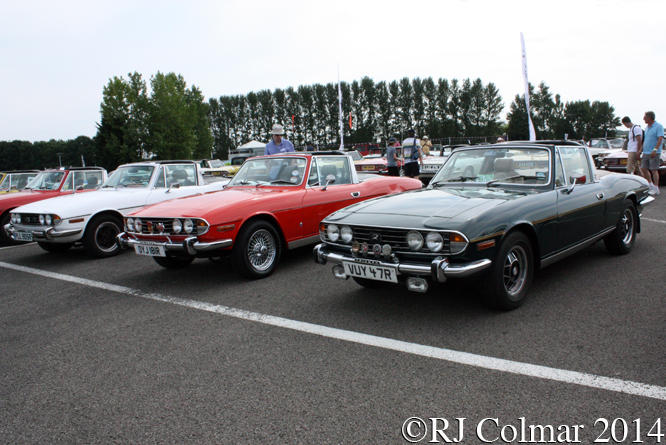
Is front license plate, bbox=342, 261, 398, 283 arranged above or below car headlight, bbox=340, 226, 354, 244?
below

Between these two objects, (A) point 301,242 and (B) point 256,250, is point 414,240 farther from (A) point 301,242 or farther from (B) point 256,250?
(A) point 301,242

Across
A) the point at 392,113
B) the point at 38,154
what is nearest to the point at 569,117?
the point at 392,113

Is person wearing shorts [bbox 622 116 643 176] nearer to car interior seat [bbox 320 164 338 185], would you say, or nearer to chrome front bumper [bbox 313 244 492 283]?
car interior seat [bbox 320 164 338 185]

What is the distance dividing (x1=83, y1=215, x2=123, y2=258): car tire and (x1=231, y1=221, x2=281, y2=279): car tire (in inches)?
131

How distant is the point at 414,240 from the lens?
3.74m

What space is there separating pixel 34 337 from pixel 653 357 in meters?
4.79

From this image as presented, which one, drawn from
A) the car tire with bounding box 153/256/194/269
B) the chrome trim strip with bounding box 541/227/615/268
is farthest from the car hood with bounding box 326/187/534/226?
the car tire with bounding box 153/256/194/269

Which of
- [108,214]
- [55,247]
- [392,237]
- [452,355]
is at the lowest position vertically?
[452,355]

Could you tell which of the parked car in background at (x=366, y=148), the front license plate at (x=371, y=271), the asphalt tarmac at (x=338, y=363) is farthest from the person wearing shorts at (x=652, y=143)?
the parked car in background at (x=366, y=148)

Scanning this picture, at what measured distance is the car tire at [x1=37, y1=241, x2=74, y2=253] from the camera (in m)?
8.07

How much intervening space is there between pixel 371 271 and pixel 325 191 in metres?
2.69

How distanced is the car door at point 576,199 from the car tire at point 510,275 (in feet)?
2.15

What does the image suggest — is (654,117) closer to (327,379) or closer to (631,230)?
(631,230)

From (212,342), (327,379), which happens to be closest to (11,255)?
(212,342)
